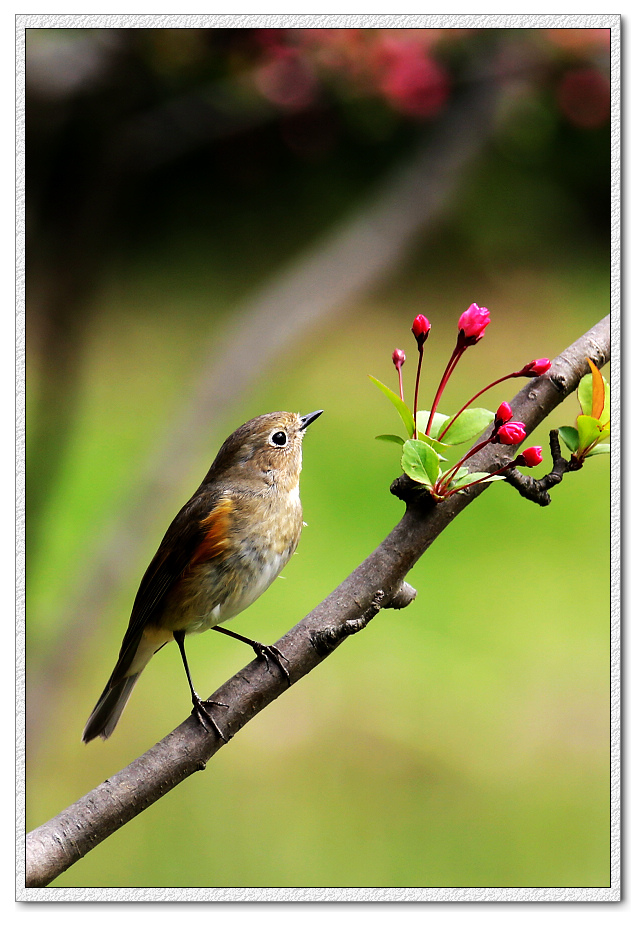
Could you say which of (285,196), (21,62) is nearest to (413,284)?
(285,196)

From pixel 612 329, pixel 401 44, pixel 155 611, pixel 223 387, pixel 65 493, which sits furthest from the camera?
pixel 65 493

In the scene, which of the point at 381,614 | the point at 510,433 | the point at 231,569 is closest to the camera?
the point at 510,433

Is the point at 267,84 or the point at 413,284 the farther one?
the point at 413,284

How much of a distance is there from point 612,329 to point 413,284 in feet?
8.79

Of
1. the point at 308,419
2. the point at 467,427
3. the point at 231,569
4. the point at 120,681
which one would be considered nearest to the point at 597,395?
the point at 467,427

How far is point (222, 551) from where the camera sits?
49.5 inches

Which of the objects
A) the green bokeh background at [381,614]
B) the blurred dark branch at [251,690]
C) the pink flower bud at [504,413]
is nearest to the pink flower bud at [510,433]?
the pink flower bud at [504,413]

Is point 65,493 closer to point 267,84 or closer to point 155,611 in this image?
point 267,84

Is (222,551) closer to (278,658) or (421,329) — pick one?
(278,658)

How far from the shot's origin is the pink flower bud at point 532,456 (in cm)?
87

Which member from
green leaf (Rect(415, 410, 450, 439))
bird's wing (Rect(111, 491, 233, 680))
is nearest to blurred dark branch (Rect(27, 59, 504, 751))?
bird's wing (Rect(111, 491, 233, 680))

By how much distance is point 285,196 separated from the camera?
3941mm

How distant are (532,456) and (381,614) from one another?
2.05 metres

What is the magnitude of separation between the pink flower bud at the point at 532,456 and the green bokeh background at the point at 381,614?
4.21 ft
